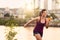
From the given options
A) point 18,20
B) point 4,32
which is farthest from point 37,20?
point 4,32

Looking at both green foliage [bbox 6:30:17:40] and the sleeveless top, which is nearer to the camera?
green foliage [bbox 6:30:17:40]

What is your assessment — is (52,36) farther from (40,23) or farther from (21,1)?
(21,1)

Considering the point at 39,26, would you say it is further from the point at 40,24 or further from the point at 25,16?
the point at 25,16

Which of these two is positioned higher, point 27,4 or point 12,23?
point 27,4

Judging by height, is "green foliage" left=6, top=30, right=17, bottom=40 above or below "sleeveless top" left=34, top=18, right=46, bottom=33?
below

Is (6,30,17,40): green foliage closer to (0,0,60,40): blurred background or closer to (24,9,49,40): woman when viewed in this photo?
(0,0,60,40): blurred background

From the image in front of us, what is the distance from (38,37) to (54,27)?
30 centimetres

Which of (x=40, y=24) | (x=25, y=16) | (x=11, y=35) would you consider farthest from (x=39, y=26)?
(x=11, y=35)

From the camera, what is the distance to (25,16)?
3863 millimetres

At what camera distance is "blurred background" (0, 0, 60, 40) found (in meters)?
3.86

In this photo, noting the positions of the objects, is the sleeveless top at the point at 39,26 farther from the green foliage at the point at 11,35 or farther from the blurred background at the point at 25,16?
the green foliage at the point at 11,35

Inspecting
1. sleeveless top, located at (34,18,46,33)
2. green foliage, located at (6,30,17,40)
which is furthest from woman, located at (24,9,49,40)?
green foliage, located at (6,30,17,40)

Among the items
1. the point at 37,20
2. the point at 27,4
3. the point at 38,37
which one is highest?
the point at 27,4

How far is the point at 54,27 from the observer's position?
3871 millimetres
